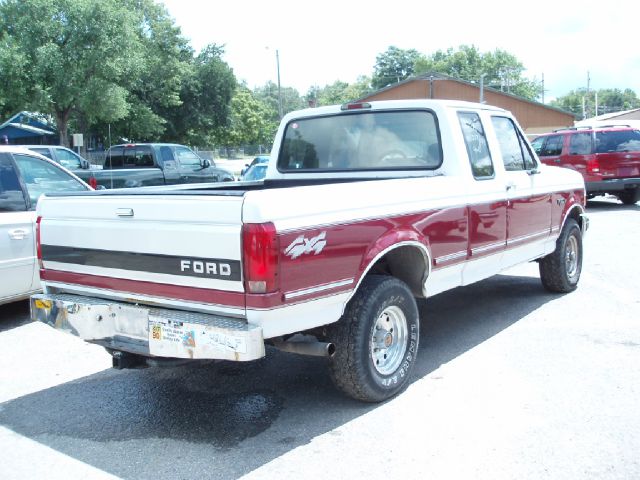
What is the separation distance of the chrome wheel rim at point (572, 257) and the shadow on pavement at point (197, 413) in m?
2.08

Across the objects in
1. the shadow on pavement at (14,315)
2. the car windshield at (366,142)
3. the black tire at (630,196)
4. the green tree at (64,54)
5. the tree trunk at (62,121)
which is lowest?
the shadow on pavement at (14,315)

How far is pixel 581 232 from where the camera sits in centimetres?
776

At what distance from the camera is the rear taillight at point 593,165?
1562cm

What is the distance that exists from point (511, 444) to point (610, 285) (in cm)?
481

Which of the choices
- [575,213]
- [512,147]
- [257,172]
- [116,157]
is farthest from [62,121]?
[512,147]

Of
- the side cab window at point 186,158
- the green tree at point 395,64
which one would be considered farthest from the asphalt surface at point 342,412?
the green tree at point 395,64

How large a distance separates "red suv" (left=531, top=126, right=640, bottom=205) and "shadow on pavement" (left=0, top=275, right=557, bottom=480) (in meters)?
11.1

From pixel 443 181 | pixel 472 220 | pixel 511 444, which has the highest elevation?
pixel 443 181

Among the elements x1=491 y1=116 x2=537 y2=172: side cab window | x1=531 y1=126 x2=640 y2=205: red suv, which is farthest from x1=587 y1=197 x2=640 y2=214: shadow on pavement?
x1=491 y1=116 x2=537 y2=172: side cab window

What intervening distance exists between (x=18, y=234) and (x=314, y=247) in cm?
393

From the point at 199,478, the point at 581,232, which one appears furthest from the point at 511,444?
the point at 581,232

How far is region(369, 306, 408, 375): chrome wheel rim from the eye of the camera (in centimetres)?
449

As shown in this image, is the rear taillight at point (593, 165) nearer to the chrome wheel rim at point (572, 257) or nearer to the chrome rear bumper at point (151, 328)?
the chrome wheel rim at point (572, 257)

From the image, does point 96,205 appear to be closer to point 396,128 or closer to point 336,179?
point 336,179
